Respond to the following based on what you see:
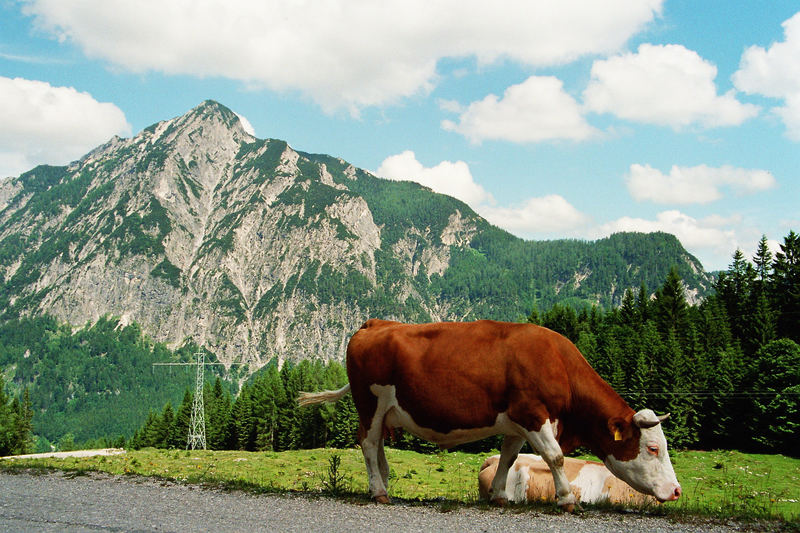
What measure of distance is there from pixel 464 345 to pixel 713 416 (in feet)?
203

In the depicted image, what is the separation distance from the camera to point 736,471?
116 feet

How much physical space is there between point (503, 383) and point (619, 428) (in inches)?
83.5

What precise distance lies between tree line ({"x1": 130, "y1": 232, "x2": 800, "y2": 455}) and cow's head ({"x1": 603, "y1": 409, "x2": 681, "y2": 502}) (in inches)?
1731

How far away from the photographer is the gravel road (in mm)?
8727

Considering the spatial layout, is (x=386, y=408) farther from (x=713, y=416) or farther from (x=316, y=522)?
(x=713, y=416)

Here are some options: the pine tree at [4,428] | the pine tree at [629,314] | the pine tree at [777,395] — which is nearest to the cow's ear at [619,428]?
the pine tree at [777,395]

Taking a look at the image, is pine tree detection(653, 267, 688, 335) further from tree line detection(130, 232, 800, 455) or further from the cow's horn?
the cow's horn

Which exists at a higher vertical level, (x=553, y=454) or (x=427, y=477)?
(x=553, y=454)

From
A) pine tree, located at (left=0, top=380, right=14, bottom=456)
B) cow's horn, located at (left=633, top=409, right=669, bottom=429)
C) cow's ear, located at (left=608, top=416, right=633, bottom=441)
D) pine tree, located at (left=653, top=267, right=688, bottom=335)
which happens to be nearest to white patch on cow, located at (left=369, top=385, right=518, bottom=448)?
cow's ear, located at (left=608, top=416, right=633, bottom=441)

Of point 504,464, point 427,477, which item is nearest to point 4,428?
point 427,477

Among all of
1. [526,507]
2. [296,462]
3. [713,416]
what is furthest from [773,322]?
[526,507]

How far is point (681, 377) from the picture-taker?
216 ft

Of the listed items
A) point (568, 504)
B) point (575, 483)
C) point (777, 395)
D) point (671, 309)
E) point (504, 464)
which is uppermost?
point (671, 309)

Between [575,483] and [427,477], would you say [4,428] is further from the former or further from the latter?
[575,483]
